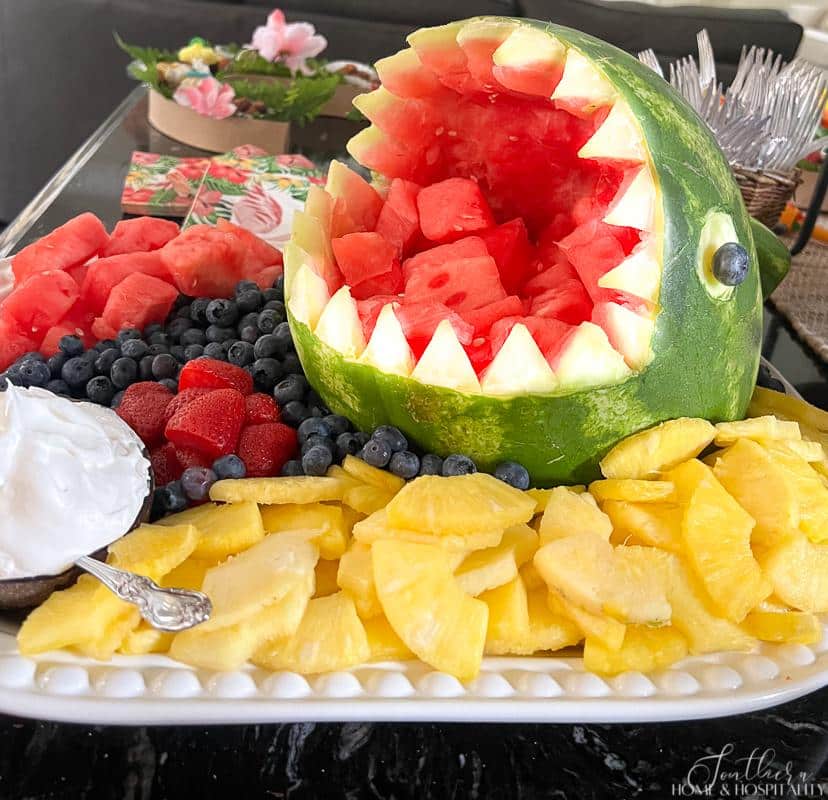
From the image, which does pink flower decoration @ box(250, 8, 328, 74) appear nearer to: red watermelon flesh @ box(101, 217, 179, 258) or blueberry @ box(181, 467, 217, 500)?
red watermelon flesh @ box(101, 217, 179, 258)

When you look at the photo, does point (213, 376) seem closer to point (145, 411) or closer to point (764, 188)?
point (145, 411)

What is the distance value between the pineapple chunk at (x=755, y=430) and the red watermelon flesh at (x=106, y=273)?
0.90 metres

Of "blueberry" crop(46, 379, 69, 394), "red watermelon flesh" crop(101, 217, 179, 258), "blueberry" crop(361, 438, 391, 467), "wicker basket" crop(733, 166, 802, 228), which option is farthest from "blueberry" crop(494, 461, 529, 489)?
"wicker basket" crop(733, 166, 802, 228)

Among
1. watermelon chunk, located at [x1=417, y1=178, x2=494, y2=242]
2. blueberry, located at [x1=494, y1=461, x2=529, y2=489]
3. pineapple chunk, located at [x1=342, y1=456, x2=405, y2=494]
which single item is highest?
watermelon chunk, located at [x1=417, y1=178, x2=494, y2=242]

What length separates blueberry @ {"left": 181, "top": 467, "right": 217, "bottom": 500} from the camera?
940 millimetres

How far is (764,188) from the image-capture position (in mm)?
1918

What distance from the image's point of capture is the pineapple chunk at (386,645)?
2.60ft

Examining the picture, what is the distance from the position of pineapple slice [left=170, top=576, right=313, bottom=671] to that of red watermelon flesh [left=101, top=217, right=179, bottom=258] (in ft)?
2.77

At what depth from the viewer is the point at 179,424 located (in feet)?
3.22

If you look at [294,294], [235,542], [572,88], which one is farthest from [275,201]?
[235,542]

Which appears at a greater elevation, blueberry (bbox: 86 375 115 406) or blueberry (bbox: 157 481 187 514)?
blueberry (bbox: 157 481 187 514)

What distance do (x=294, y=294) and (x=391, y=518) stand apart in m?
0.34

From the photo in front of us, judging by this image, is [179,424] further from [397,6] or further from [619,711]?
[397,6]

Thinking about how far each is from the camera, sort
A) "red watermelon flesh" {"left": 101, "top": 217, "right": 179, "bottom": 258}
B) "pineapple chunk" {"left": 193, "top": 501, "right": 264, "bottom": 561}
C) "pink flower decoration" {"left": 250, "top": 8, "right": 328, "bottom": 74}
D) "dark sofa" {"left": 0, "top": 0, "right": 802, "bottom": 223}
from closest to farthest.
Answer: "pineapple chunk" {"left": 193, "top": 501, "right": 264, "bottom": 561}, "red watermelon flesh" {"left": 101, "top": 217, "right": 179, "bottom": 258}, "pink flower decoration" {"left": 250, "top": 8, "right": 328, "bottom": 74}, "dark sofa" {"left": 0, "top": 0, "right": 802, "bottom": 223}
